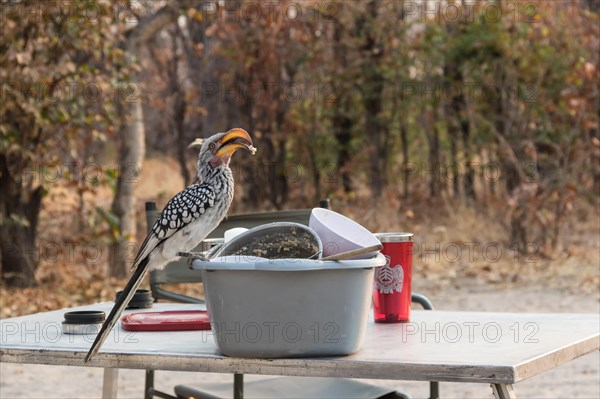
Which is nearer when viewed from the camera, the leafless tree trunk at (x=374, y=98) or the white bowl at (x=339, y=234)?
the white bowl at (x=339, y=234)

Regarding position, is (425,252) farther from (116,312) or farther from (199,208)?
(116,312)

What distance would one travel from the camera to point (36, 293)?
297 inches

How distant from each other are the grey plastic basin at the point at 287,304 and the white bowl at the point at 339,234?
0.22ft

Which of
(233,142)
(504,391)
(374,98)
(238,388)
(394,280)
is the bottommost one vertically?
(238,388)

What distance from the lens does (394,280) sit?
7.60 ft

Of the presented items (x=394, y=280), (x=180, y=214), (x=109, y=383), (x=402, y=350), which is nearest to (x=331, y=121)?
(x=109, y=383)

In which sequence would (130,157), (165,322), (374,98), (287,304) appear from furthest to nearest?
(374,98) → (130,157) → (165,322) → (287,304)

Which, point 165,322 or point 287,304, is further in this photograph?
point 165,322

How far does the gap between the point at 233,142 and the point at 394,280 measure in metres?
0.48

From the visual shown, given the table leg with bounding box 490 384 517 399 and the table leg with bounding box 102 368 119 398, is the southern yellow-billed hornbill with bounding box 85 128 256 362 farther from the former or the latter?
the table leg with bounding box 490 384 517 399

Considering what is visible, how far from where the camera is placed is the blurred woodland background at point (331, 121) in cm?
756

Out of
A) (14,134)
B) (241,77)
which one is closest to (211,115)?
(241,77)

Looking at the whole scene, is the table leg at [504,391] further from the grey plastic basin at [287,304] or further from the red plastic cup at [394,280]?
the red plastic cup at [394,280]

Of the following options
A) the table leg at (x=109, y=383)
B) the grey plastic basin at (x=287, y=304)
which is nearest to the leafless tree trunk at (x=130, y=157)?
the table leg at (x=109, y=383)
